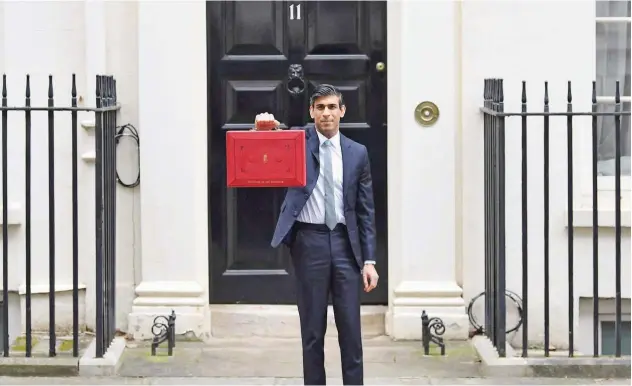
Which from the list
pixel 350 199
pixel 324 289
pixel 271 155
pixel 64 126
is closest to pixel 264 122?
pixel 271 155

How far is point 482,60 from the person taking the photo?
24.2 feet

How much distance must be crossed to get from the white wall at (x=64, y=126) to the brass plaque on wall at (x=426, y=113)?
5.80 ft

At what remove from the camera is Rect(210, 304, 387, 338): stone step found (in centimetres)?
761

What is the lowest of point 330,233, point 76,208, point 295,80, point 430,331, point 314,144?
point 430,331

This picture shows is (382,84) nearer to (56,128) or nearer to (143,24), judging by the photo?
(143,24)

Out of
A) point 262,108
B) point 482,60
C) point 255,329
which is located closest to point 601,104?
point 482,60

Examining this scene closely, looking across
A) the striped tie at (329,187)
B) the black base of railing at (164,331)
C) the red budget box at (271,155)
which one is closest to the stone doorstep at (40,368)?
the black base of railing at (164,331)

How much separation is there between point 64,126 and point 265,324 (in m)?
1.77

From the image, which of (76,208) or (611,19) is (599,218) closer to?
(611,19)

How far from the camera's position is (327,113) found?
576 cm

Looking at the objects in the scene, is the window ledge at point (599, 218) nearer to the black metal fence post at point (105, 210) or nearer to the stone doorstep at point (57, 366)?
the black metal fence post at point (105, 210)

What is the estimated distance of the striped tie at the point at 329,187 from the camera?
18.9 ft

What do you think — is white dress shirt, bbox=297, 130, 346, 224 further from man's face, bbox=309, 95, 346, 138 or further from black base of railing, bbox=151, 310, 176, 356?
black base of railing, bbox=151, 310, 176, 356

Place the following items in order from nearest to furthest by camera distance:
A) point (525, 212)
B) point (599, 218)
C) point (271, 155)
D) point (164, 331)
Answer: point (271, 155)
point (525, 212)
point (164, 331)
point (599, 218)
